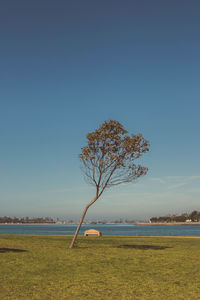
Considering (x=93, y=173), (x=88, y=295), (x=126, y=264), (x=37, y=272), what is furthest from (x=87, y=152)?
(x=88, y=295)

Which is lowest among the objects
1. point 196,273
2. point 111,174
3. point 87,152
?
point 196,273

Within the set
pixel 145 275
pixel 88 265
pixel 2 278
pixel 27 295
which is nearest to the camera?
pixel 27 295

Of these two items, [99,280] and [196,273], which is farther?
[196,273]

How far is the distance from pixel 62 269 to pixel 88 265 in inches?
66.2

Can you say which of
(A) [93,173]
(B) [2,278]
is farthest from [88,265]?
(A) [93,173]

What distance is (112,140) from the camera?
2312 cm

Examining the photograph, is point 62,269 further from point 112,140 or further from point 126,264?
point 112,140

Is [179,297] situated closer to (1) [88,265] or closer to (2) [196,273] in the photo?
(2) [196,273]

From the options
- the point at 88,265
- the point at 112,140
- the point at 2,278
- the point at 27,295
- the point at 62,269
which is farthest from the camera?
the point at 112,140

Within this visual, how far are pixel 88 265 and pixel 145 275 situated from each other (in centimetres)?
340

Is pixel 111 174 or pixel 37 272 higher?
pixel 111 174

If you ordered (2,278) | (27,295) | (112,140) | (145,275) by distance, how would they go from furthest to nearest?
(112,140) < (145,275) < (2,278) < (27,295)

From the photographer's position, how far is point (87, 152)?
23.4 metres

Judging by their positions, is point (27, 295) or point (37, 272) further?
point (37, 272)
